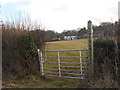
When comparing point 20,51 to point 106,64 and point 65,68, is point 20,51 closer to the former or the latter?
point 65,68

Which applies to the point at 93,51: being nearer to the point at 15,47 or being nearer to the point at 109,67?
the point at 109,67

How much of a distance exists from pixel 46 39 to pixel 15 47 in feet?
6.88

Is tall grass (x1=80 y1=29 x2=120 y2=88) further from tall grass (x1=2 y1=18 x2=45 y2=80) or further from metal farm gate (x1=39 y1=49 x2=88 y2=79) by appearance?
tall grass (x1=2 y1=18 x2=45 y2=80)

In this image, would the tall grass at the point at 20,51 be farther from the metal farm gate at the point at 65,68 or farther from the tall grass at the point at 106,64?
the tall grass at the point at 106,64

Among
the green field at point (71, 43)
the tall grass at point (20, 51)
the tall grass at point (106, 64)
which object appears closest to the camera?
the tall grass at point (106, 64)

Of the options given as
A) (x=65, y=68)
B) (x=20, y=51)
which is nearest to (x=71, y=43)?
(x=65, y=68)

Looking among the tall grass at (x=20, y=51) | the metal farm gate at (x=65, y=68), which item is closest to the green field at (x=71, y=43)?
the metal farm gate at (x=65, y=68)

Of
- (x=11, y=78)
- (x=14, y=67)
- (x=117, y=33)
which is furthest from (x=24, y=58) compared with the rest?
(x=117, y=33)

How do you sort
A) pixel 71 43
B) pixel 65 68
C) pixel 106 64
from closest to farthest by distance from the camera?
pixel 106 64, pixel 65 68, pixel 71 43

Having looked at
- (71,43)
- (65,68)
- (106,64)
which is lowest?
(65,68)

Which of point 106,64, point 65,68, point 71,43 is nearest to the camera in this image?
point 106,64

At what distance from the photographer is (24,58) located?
7680 millimetres

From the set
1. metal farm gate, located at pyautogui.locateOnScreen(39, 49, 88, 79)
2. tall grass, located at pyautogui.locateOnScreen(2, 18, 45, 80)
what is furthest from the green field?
tall grass, located at pyautogui.locateOnScreen(2, 18, 45, 80)

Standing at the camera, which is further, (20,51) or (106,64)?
(20,51)
